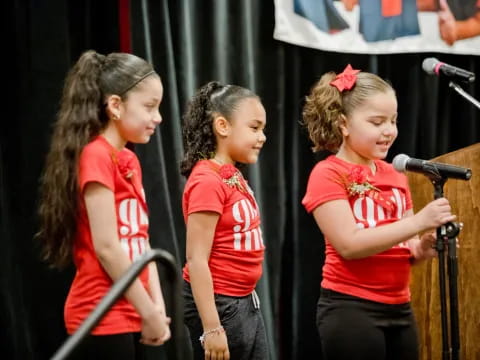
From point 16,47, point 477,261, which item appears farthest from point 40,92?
point 477,261

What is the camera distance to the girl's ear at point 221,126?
2164mm

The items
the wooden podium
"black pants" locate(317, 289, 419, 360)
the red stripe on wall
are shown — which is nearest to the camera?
"black pants" locate(317, 289, 419, 360)

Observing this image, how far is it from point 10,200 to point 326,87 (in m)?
1.23

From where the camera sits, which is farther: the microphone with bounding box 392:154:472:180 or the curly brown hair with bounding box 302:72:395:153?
the curly brown hair with bounding box 302:72:395:153

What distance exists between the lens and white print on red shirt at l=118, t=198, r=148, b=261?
1.73 metres

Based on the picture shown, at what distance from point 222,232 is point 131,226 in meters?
0.38

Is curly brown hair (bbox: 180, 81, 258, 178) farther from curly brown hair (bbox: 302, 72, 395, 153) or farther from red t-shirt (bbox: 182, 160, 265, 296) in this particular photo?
curly brown hair (bbox: 302, 72, 395, 153)

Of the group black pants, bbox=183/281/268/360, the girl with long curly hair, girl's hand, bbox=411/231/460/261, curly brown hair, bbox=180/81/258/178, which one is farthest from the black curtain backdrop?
girl's hand, bbox=411/231/460/261

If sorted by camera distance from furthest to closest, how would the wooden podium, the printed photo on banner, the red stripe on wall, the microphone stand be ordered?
the printed photo on banner → the red stripe on wall → the wooden podium → the microphone stand

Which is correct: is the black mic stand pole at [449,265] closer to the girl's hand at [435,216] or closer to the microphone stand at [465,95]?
the girl's hand at [435,216]

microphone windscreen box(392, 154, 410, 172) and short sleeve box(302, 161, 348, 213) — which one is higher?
microphone windscreen box(392, 154, 410, 172)

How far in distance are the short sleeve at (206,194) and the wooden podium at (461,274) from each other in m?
0.86

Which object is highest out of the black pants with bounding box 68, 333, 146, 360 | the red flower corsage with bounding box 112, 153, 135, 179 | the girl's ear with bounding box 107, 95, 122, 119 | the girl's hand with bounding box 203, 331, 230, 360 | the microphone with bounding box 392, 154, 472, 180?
the girl's ear with bounding box 107, 95, 122, 119

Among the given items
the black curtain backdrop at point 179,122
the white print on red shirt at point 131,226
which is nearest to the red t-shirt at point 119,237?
the white print on red shirt at point 131,226
